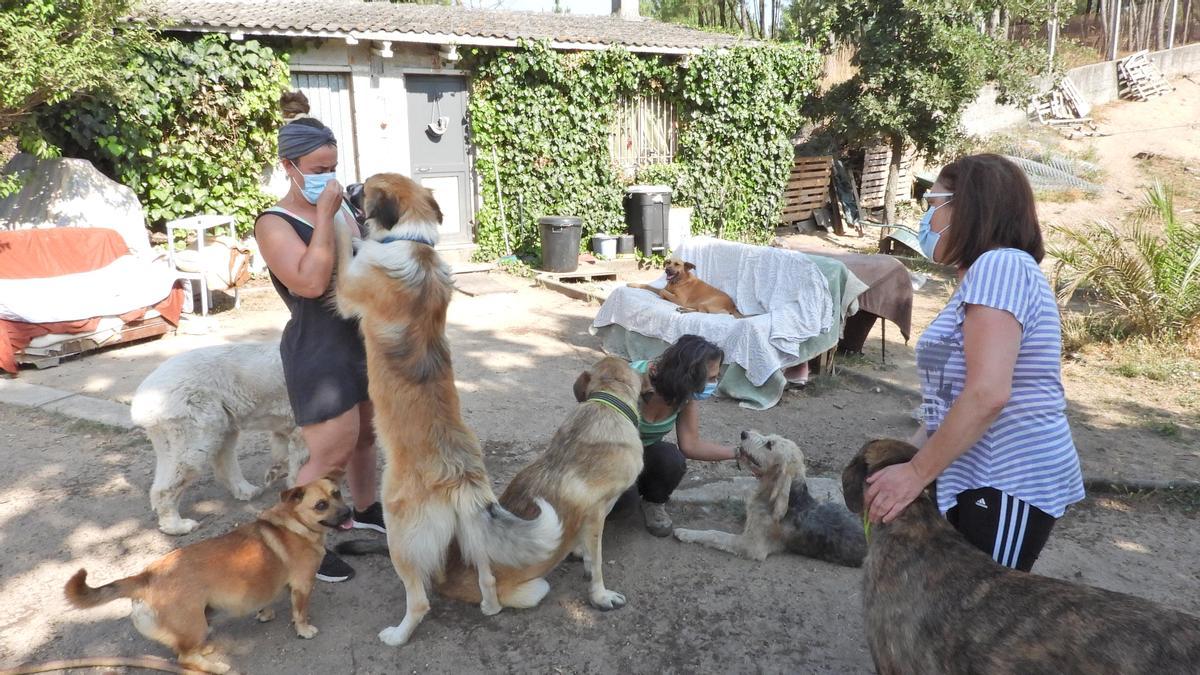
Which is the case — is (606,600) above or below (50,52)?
below

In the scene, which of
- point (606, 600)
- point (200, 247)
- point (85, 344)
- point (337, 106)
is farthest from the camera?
point (337, 106)

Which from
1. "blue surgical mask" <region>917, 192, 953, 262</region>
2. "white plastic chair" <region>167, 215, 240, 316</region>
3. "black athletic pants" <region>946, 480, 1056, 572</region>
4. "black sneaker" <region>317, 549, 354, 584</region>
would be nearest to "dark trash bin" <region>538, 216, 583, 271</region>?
"white plastic chair" <region>167, 215, 240, 316</region>

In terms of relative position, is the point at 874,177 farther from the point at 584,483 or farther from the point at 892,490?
the point at 892,490

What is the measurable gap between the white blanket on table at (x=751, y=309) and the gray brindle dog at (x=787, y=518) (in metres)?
2.49

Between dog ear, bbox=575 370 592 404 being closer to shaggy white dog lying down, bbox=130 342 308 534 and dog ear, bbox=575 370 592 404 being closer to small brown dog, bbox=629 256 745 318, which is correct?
shaggy white dog lying down, bbox=130 342 308 534

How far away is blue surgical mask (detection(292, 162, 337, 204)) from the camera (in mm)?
3055

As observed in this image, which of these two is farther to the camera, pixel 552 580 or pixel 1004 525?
pixel 552 580

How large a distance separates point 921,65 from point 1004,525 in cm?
1287

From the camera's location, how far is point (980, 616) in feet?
6.09

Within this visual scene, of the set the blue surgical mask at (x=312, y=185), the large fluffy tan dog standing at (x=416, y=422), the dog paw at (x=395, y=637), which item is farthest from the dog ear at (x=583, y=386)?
the blue surgical mask at (x=312, y=185)

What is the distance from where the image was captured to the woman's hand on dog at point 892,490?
210cm

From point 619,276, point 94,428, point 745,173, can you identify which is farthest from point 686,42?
point 94,428

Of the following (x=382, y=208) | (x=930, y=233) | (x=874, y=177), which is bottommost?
(x=930, y=233)

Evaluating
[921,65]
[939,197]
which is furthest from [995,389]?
[921,65]
